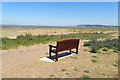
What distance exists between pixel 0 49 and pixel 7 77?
5.44 m

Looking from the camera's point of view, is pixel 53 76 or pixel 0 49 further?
pixel 0 49

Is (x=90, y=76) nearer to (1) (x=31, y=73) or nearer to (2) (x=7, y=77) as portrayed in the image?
(1) (x=31, y=73)

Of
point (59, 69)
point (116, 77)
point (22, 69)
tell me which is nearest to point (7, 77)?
point (22, 69)

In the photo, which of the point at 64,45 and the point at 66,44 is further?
the point at 66,44

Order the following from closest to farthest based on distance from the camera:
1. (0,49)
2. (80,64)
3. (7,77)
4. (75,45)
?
(7,77)
(80,64)
(75,45)
(0,49)

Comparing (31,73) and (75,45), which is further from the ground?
(75,45)

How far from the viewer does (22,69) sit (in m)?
5.44

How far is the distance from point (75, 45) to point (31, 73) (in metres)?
3.83

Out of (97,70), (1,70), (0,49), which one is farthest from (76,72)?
(0,49)

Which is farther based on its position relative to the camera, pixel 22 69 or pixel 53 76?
pixel 22 69

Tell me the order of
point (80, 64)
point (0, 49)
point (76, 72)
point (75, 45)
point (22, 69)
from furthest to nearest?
point (0, 49) → point (75, 45) → point (80, 64) → point (22, 69) → point (76, 72)

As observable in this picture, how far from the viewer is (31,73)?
497 cm

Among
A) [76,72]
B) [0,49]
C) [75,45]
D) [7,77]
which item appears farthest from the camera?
[0,49]

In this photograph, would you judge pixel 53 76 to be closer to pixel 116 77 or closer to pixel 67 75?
pixel 67 75
